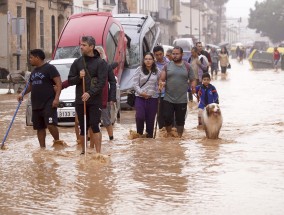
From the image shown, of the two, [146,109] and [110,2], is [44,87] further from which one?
[110,2]

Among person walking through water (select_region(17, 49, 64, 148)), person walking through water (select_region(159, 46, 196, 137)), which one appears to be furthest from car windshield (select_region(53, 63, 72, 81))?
person walking through water (select_region(17, 49, 64, 148))

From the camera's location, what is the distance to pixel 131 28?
93.8 ft

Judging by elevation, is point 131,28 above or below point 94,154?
above

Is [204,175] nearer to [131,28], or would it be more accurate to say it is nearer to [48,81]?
[48,81]

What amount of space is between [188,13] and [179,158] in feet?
414

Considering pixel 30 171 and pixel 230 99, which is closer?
pixel 30 171

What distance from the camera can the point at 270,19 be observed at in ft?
486

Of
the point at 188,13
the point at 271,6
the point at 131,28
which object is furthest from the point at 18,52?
the point at 271,6

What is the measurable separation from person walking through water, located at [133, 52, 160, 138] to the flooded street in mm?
465

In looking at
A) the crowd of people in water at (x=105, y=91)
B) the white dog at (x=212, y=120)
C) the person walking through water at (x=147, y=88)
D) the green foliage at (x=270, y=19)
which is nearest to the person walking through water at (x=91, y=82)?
the crowd of people in water at (x=105, y=91)

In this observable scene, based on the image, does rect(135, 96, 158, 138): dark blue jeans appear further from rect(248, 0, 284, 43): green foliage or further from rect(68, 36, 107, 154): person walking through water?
rect(248, 0, 284, 43): green foliage

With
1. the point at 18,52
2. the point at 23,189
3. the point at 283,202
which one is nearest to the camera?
the point at 283,202

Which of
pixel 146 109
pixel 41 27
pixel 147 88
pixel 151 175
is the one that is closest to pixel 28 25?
pixel 41 27

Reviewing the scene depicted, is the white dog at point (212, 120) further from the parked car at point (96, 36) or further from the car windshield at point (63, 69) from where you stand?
the parked car at point (96, 36)
